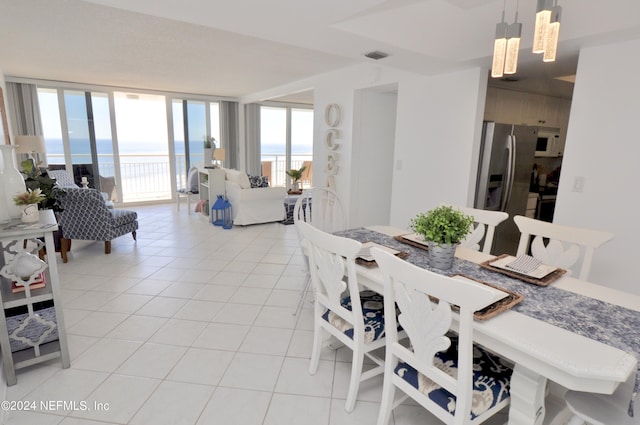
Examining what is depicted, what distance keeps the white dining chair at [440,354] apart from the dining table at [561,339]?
109 millimetres

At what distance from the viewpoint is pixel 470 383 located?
1.23 m

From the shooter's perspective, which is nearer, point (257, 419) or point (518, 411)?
point (518, 411)

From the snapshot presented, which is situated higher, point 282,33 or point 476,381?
point 282,33

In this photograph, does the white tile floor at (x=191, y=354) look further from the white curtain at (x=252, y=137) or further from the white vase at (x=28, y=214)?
the white curtain at (x=252, y=137)

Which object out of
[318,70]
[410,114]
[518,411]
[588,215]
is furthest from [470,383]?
[318,70]

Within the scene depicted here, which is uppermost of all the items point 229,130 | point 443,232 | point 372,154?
point 229,130

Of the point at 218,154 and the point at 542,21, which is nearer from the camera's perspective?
the point at 542,21

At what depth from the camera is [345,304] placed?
6.30ft

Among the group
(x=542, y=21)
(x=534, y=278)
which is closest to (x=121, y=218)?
(x=534, y=278)

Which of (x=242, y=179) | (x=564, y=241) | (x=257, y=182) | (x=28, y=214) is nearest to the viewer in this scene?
(x=28, y=214)

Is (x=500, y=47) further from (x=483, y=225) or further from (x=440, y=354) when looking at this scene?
(x=440, y=354)

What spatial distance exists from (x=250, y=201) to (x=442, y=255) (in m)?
4.05

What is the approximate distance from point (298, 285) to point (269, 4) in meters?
2.36

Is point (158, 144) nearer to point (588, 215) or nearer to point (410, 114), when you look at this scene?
point (410, 114)
